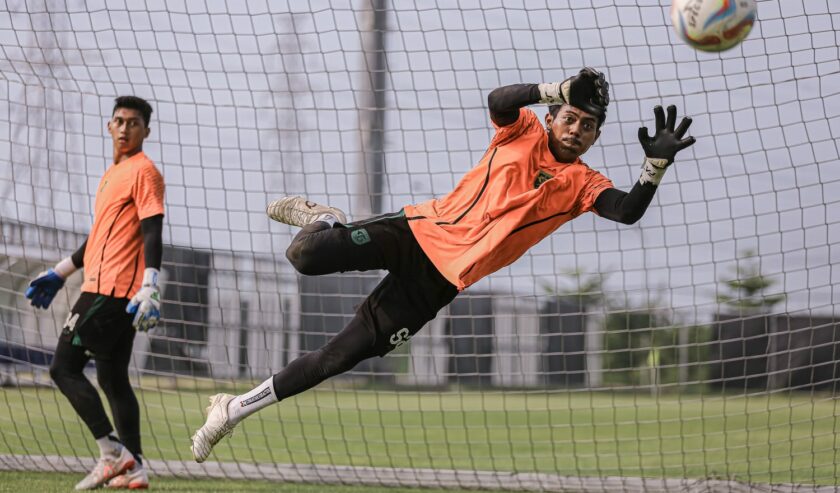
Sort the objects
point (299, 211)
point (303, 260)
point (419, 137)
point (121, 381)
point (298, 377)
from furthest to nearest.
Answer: point (419, 137) → point (121, 381) → point (299, 211) → point (298, 377) → point (303, 260)

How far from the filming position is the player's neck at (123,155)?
5489 mm

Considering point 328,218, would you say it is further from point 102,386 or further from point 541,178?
point 102,386

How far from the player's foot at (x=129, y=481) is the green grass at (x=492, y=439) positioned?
1.09m

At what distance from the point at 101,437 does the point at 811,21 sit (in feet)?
15.1

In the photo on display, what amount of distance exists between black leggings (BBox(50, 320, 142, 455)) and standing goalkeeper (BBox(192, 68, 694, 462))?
4.00 ft

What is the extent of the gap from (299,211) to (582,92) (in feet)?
4.62

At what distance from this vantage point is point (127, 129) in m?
5.42

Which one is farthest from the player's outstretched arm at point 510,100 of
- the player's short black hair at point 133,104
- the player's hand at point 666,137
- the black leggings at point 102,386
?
the black leggings at point 102,386

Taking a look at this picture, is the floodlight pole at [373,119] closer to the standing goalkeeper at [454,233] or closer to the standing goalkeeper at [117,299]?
the standing goalkeeper at [117,299]

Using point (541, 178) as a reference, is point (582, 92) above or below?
above

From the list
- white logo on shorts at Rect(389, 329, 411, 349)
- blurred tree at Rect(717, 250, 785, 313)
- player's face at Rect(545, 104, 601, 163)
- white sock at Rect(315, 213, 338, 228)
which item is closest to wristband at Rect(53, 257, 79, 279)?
white sock at Rect(315, 213, 338, 228)

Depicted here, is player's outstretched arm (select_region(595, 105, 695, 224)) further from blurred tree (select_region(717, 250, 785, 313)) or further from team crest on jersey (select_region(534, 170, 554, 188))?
blurred tree (select_region(717, 250, 785, 313))

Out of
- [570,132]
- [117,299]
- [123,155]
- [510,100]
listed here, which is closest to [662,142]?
[570,132]

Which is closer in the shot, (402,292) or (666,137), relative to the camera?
(666,137)
